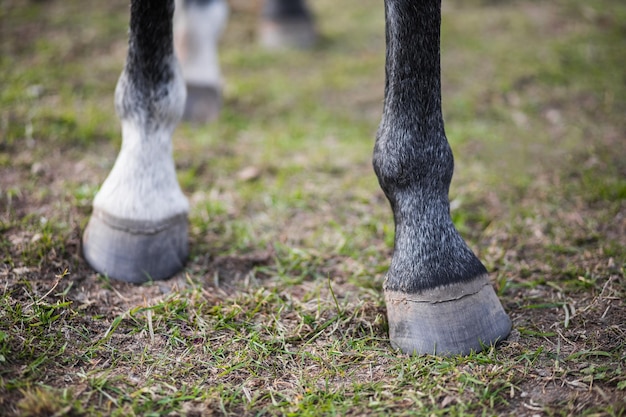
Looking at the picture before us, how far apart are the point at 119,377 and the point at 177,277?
607 mm

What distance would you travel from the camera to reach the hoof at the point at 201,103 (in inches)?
145

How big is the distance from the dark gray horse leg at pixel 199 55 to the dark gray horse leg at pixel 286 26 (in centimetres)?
163

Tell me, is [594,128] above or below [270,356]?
above

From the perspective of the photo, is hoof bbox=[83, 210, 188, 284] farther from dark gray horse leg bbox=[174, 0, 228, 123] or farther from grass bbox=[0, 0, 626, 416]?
dark gray horse leg bbox=[174, 0, 228, 123]

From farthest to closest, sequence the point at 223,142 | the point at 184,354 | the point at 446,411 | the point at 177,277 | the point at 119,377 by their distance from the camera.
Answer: the point at 223,142 → the point at 177,277 → the point at 184,354 → the point at 119,377 → the point at 446,411

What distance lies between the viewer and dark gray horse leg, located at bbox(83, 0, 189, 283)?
2.10 m

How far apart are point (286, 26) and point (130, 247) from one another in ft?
12.1

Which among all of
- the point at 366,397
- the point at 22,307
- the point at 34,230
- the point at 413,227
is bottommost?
the point at 366,397

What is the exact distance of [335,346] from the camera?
183 centimetres

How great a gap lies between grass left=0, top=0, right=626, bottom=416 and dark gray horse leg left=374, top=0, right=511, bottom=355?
98 mm

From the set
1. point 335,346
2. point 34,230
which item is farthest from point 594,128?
point 34,230

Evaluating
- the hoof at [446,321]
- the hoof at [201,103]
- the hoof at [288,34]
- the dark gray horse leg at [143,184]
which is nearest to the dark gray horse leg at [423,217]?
the hoof at [446,321]

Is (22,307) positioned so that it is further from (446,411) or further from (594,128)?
(594,128)

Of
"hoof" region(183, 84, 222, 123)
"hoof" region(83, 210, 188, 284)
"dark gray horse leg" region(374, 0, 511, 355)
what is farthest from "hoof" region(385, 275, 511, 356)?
"hoof" region(183, 84, 222, 123)
